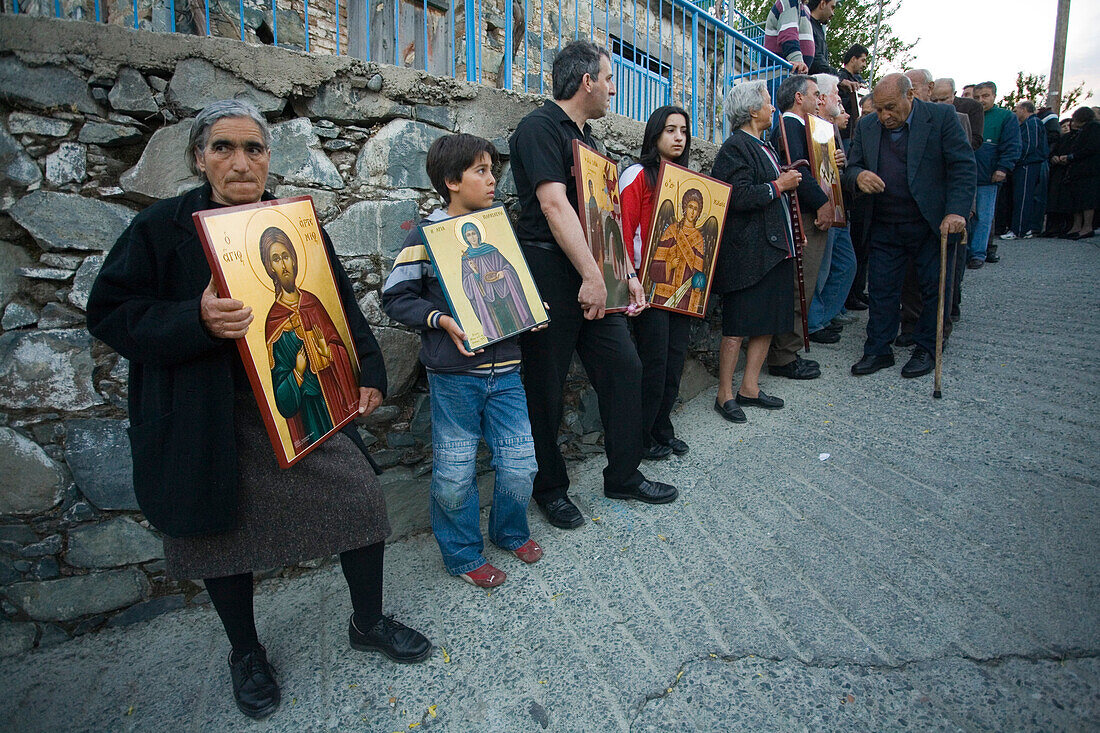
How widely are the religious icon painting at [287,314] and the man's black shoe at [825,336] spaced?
164 inches

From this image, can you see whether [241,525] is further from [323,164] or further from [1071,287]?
[1071,287]

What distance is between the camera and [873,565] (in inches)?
97.8

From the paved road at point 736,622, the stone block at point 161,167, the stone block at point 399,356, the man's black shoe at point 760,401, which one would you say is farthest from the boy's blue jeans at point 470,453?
the man's black shoe at point 760,401

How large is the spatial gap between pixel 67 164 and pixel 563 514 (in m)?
2.41

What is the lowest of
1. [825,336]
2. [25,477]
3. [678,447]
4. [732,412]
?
[678,447]

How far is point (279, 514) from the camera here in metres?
1.81

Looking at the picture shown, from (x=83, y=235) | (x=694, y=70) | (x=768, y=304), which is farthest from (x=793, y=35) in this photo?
(x=83, y=235)

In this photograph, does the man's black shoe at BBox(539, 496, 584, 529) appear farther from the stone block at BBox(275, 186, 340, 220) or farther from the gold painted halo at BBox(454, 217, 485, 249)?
the stone block at BBox(275, 186, 340, 220)

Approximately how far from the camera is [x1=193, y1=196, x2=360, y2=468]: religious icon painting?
1.60m

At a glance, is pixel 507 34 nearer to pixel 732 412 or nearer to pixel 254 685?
pixel 732 412

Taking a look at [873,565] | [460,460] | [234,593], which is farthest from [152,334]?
[873,565]

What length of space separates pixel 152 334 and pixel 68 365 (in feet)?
3.44

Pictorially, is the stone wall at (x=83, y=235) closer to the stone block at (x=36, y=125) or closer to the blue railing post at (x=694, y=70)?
the stone block at (x=36, y=125)

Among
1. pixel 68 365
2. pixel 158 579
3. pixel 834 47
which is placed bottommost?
pixel 158 579
